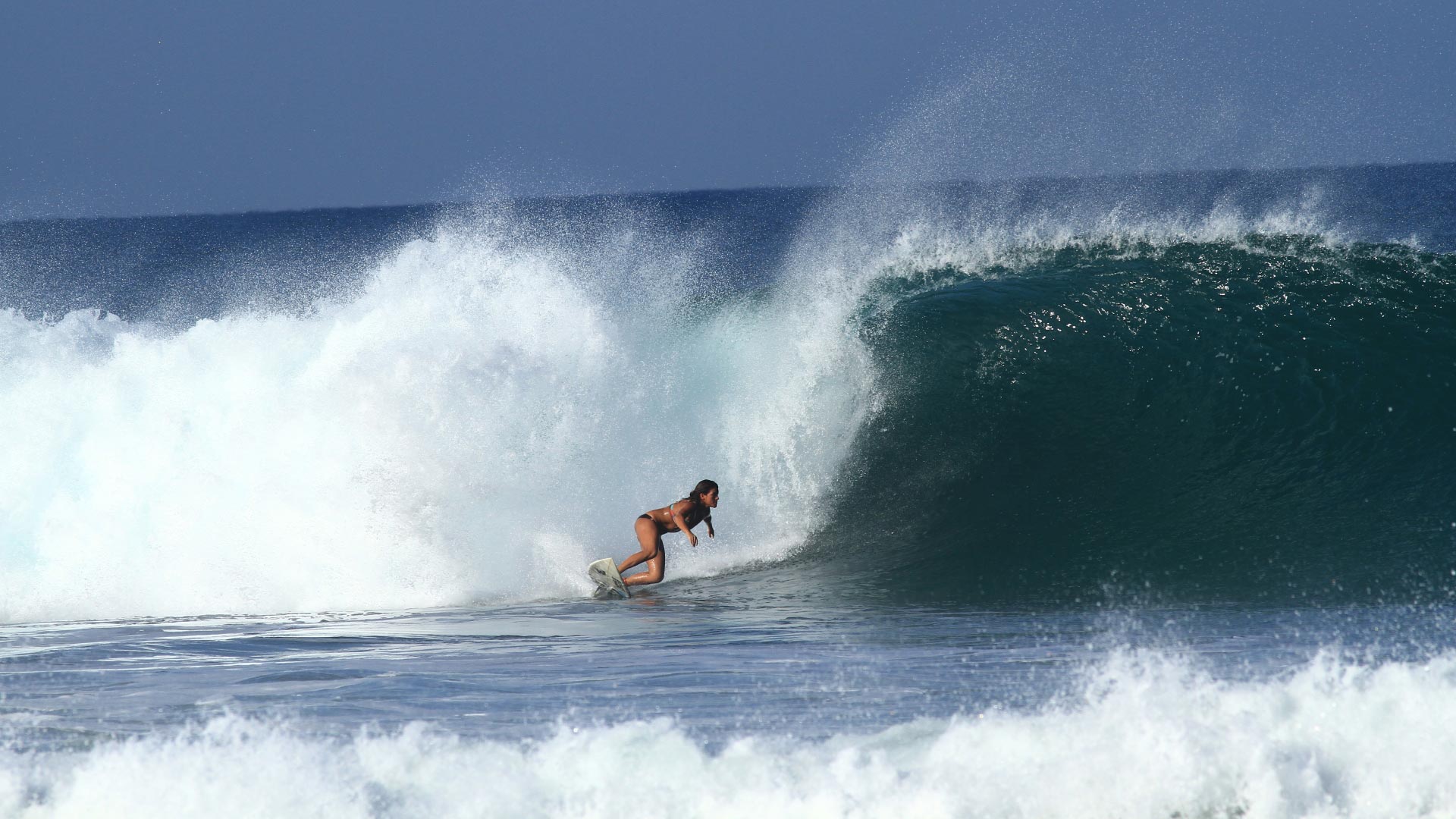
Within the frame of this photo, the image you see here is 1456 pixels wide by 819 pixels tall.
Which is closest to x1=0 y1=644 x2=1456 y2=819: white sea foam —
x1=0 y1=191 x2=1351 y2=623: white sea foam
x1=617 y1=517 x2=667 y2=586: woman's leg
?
x1=617 y1=517 x2=667 y2=586: woman's leg

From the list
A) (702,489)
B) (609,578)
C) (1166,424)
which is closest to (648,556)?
(609,578)

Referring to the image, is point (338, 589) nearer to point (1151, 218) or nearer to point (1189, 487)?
point (1189, 487)

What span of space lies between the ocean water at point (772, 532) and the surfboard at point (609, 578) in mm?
246

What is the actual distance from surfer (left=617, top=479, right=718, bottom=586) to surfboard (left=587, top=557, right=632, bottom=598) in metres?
0.07

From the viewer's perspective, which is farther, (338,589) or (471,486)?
(471,486)

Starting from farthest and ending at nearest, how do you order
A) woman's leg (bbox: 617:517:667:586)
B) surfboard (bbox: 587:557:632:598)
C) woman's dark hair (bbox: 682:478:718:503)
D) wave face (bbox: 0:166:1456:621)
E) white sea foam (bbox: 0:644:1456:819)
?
wave face (bbox: 0:166:1456:621)
woman's leg (bbox: 617:517:667:586)
surfboard (bbox: 587:557:632:598)
woman's dark hair (bbox: 682:478:718:503)
white sea foam (bbox: 0:644:1456:819)

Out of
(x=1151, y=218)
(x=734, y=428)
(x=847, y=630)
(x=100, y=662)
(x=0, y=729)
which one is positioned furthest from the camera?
(x=1151, y=218)

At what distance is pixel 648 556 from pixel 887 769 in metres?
5.11

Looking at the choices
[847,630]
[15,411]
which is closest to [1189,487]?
[847,630]

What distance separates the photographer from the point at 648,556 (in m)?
9.57

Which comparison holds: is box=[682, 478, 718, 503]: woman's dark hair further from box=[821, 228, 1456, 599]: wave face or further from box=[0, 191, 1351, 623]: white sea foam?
box=[821, 228, 1456, 599]: wave face

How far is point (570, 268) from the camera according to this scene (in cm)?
1234

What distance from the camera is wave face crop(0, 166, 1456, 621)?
384 inches

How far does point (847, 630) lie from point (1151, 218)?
8373 millimetres
